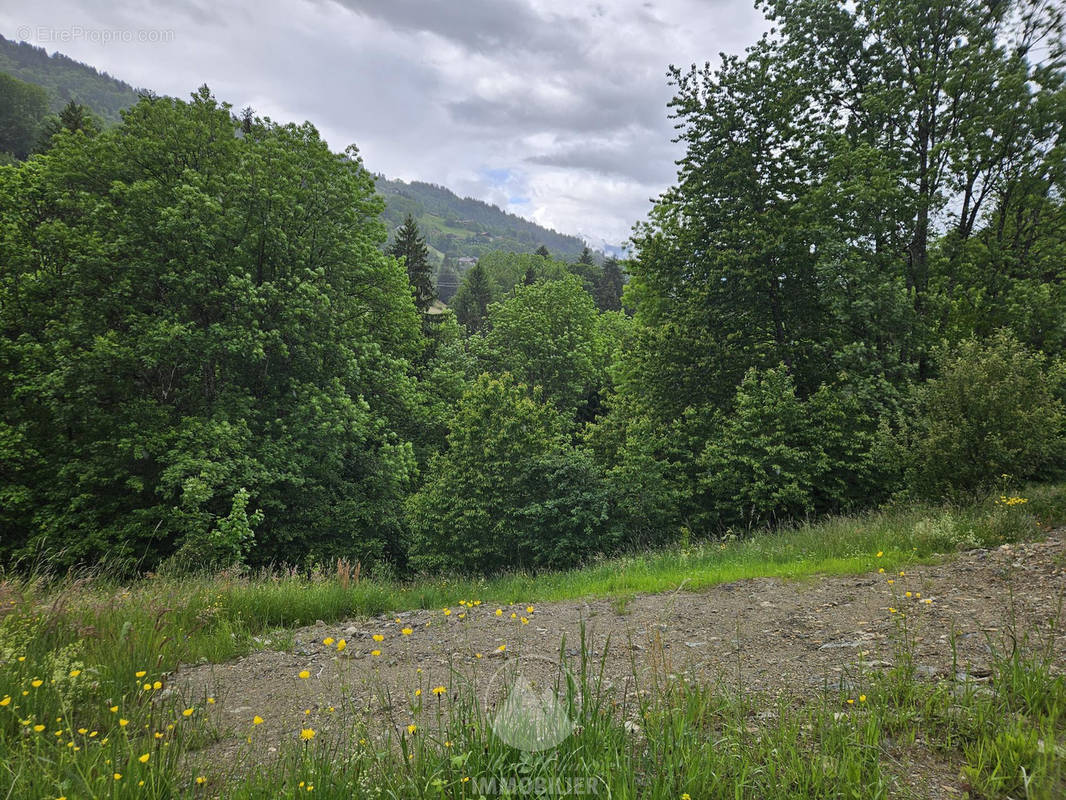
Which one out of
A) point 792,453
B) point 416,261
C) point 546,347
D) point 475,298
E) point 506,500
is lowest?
point 506,500

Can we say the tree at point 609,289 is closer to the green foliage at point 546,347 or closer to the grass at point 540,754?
the green foliage at point 546,347

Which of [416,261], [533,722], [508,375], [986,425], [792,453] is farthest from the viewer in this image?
[416,261]

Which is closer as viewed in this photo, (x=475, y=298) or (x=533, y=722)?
(x=533, y=722)

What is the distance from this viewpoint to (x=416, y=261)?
37.3 m

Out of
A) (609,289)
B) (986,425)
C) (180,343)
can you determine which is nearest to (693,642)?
(986,425)

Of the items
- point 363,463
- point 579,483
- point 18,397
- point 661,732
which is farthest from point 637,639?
point 18,397

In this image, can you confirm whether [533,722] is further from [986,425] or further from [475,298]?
[475,298]

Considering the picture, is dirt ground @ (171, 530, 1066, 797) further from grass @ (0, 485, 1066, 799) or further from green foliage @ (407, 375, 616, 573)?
green foliage @ (407, 375, 616, 573)

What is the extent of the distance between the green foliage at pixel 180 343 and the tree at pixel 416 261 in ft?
56.5

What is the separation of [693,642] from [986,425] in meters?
8.68

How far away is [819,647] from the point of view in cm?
443

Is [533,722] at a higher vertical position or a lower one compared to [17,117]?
lower

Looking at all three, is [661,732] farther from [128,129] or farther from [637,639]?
[128,129]

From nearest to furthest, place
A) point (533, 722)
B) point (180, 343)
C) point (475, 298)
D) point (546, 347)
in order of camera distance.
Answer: point (533, 722), point (180, 343), point (546, 347), point (475, 298)
